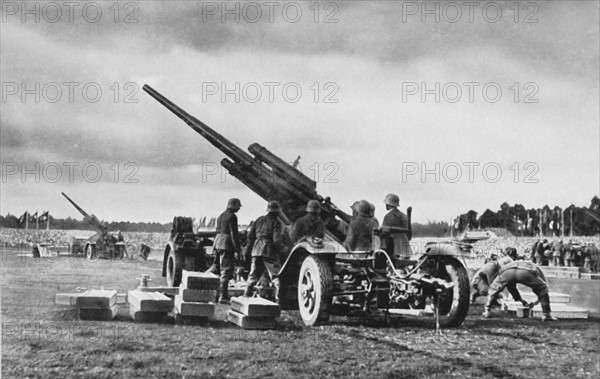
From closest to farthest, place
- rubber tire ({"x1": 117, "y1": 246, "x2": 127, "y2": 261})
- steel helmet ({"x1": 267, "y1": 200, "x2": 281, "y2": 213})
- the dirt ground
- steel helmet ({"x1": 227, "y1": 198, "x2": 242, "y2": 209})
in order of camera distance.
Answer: the dirt ground < steel helmet ({"x1": 267, "y1": 200, "x2": 281, "y2": 213}) < steel helmet ({"x1": 227, "y1": 198, "x2": 242, "y2": 209}) < rubber tire ({"x1": 117, "y1": 246, "x2": 127, "y2": 261})

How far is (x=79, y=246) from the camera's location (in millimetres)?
18172

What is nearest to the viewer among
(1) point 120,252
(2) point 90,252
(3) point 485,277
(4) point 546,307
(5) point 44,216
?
(5) point 44,216

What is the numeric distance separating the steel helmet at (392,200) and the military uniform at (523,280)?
1.77m

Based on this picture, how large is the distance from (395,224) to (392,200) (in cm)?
24

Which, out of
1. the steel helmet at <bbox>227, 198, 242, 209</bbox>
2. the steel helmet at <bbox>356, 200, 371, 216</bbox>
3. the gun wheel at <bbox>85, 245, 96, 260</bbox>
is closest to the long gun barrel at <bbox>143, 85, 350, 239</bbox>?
the steel helmet at <bbox>227, 198, 242, 209</bbox>

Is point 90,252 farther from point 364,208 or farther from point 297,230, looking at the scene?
point 364,208

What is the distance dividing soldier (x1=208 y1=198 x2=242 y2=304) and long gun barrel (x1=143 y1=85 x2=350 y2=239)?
38 cm

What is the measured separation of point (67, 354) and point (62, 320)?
124 cm

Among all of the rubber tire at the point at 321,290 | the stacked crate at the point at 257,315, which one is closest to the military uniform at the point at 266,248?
the rubber tire at the point at 321,290

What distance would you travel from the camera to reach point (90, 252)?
57.8 ft

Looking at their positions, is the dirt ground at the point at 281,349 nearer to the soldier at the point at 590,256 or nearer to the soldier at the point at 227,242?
the soldier at the point at 227,242

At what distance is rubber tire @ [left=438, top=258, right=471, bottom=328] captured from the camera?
618cm

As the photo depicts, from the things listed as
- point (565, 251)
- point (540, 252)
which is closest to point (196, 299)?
point (540, 252)

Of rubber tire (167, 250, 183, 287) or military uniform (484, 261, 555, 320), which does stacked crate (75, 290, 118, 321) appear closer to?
rubber tire (167, 250, 183, 287)
